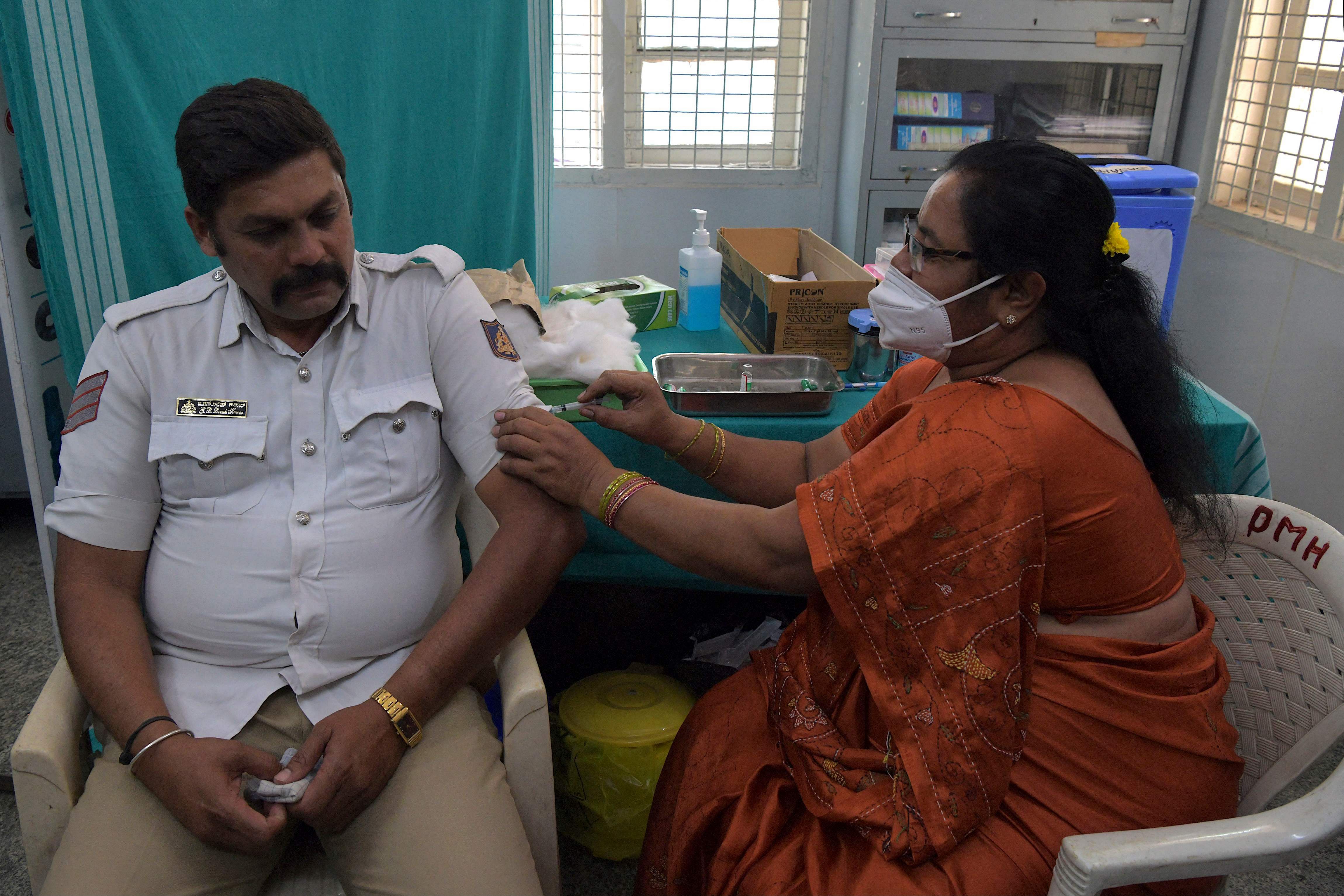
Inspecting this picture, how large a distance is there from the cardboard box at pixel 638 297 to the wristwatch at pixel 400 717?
4.04 feet

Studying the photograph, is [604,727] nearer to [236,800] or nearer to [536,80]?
[236,800]

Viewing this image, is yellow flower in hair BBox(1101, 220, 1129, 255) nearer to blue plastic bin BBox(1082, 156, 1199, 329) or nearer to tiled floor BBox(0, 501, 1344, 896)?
tiled floor BBox(0, 501, 1344, 896)

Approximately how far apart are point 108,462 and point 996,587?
128 centimetres

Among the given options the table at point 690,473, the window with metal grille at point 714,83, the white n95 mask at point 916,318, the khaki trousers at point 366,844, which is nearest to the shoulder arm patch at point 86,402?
the khaki trousers at point 366,844

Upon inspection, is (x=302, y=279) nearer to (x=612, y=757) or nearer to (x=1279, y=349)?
(x=612, y=757)

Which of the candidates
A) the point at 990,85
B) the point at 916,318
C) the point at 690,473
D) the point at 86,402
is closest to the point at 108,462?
the point at 86,402

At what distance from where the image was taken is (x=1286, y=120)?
2.94 m

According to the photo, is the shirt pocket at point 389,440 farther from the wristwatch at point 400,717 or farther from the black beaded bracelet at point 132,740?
the black beaded bracelet at point 132,740

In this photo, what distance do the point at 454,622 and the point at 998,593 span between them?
2.56ft

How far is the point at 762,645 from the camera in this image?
89.9 inches

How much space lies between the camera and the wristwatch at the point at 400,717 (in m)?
1.29

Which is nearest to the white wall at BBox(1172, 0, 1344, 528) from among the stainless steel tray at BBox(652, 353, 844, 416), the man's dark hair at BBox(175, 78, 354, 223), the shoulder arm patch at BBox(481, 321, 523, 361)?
the stainless steel tray at BBox(652, 353, 844, 416)

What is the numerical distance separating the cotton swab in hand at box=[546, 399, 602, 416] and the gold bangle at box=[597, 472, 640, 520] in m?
0.29

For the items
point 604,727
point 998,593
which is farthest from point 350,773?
point 998,593
